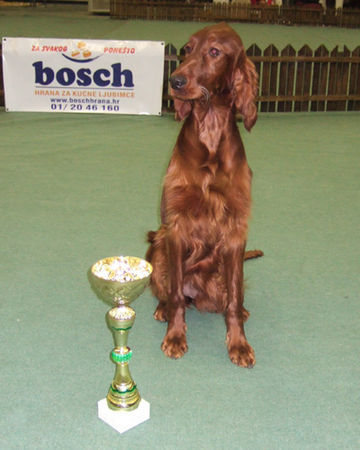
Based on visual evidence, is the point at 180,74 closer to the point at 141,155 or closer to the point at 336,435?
the point at 336,435

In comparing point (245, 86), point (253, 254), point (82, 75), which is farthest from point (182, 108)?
point (82, 75)

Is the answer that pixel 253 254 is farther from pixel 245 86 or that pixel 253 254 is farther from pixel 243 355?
pixel 245 86

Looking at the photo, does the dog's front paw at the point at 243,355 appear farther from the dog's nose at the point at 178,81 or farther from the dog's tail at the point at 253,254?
the dog's nose at the point at 178,81

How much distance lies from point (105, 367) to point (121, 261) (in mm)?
565

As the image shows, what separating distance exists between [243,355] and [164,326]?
1.45ft

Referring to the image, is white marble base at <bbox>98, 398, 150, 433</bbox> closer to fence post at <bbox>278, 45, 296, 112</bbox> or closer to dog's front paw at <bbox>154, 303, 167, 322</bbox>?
dog's front paw at <bbox>154, 303, 167, 322</bbox>

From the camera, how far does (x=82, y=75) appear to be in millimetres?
6539

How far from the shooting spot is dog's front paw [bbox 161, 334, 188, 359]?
2285 mm

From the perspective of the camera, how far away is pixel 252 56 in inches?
283

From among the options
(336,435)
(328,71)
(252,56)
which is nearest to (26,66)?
(252,56)

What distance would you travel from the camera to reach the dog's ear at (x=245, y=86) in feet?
7.00

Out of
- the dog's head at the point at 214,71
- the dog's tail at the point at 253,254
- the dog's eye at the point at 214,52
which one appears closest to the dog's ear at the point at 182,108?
the dog's head at the point at 214,71

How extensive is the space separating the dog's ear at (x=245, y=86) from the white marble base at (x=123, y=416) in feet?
3.83

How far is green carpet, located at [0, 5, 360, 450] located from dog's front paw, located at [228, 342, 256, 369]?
0.03m
